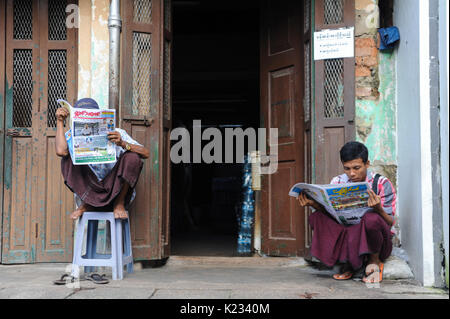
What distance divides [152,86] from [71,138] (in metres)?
1.17

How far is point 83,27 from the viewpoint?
15.7 feet

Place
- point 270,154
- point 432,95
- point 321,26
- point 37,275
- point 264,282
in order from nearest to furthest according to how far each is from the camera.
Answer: point 432,95
point 264,282
point 37,275
point 321,26
point 270,154

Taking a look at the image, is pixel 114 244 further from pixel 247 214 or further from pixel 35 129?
pixel 247 214

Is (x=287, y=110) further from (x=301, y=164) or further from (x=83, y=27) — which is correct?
(x=83, y=27)

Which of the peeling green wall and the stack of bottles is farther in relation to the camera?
the stack of bottles

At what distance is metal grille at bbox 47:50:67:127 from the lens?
4883 mm

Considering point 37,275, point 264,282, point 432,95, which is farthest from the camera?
point 37,275

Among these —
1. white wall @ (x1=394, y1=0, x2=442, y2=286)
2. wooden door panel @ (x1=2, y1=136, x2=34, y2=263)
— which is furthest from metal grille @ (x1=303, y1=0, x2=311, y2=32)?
wooden door panel @ (x1=2, y1=136, x2=34, y2=263)

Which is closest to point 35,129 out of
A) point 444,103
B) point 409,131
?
point 409,131

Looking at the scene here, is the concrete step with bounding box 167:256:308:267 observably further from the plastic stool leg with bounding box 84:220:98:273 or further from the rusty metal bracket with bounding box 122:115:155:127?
the rusty metal bracket with bounding box 122:115:155:127

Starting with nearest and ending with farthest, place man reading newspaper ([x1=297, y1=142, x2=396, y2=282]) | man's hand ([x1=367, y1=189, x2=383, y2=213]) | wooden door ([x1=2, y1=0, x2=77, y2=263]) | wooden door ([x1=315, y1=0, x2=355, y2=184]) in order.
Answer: man's hand ([x1=367, y1=189, x2=383, y2=213]) < man reading newspaper ([x1=297, y1=142, x2=396, y2=282]) < wooden door ([x1=315, y1=0, x2=355, y2=184]) < wooden door ([x1=2, y1=0, x2=77, y2=263])

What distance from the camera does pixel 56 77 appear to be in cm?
491

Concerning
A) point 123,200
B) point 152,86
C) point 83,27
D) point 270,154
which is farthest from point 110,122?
point 270,154

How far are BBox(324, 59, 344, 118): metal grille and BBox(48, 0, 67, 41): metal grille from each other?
2.62 meters
